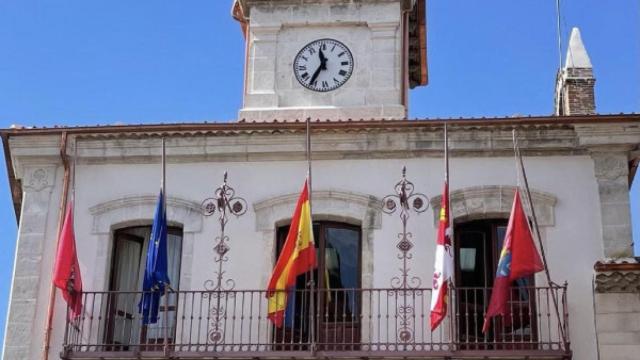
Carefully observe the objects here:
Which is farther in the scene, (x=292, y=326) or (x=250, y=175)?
(x=250, y=175)

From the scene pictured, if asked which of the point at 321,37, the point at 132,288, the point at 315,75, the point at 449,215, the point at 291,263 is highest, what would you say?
the point at 321,37

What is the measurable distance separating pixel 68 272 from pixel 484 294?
16.4 ft

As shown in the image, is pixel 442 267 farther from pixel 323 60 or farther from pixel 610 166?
pixel 323 60

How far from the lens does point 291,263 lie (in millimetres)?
13492

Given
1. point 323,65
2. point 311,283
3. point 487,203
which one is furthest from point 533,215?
point 323,65

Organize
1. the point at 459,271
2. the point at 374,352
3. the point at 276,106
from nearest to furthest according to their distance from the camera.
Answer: the point at 374,352
the point at 459,271
the point at 276,106

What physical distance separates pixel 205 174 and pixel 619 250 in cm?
526

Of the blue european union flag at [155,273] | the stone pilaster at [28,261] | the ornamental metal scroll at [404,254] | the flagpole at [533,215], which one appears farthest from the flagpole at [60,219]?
the flagpole at [533,215]

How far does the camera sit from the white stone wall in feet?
55.1

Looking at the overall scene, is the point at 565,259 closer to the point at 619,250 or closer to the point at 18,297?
the point at 619,250

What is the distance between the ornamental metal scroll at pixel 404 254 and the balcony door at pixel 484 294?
56cm

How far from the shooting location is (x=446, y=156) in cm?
1377

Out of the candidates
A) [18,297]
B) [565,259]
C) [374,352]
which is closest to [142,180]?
[18,297]

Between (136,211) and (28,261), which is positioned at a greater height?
(136,211)
